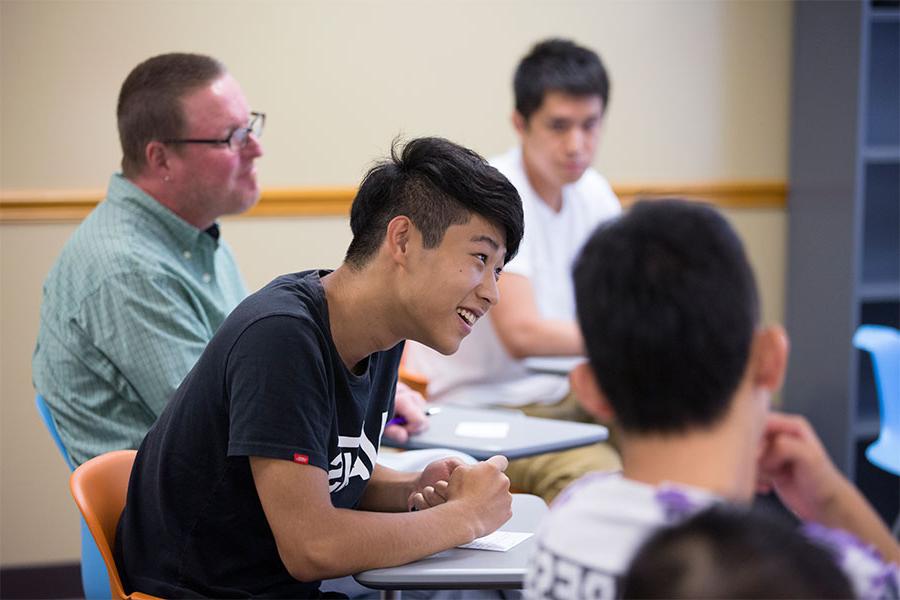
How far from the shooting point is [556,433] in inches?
91.2

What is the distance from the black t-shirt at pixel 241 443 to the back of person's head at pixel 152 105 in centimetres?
102

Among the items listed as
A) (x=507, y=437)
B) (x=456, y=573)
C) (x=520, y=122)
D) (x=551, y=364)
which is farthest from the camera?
(x=520, y=122)

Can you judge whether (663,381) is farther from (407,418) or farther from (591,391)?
(407,418)

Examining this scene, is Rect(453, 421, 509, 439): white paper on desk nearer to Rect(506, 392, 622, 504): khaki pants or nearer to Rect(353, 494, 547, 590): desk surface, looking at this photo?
Rect(506, 392, 622, 504): khaki pants

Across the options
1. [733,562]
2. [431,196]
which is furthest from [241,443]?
[733,562]

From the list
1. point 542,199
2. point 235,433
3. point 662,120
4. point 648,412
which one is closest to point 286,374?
point 235,433

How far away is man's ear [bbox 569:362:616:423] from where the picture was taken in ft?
3.42

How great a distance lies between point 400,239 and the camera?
1.65 m

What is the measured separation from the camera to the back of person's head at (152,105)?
99.3 inches

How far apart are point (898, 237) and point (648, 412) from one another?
3393 millimetres

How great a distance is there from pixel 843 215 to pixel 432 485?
8.72 ft

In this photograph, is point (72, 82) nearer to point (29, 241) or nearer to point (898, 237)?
point (29, 241)

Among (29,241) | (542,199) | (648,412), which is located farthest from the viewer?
(29,241)

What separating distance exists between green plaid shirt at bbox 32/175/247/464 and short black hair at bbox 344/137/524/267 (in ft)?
2.13
